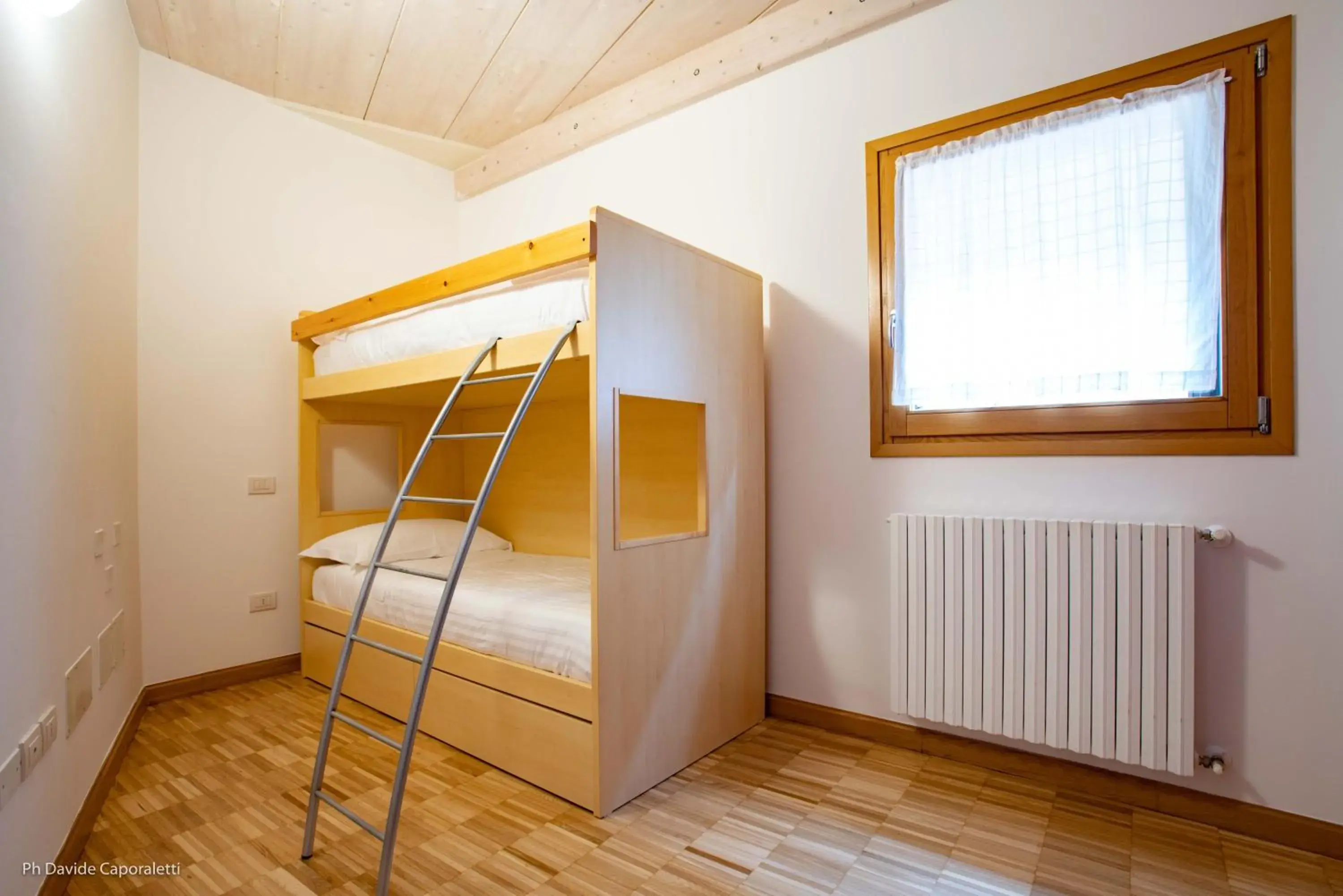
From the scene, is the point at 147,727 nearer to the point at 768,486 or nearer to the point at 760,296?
the point at 768,486

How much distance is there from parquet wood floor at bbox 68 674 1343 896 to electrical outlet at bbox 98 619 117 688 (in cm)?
36

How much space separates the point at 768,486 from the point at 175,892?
2.22 metres

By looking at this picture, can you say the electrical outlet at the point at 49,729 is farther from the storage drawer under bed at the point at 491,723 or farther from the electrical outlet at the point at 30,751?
the storage drawer under bed at the point at 491,723

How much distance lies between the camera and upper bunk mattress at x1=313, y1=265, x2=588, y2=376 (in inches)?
85.8

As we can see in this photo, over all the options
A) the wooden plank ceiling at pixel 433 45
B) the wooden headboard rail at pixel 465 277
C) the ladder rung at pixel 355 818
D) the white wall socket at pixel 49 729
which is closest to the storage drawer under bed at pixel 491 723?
the ladder rung at pixel 355 818

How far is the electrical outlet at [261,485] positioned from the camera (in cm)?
334

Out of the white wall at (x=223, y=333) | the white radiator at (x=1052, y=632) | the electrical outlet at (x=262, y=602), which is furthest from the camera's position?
the electrical outlet at (x=262, y=602)

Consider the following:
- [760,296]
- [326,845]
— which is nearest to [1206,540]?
[760,296]

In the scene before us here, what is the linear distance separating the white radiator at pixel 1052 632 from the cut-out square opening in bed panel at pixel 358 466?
112 inches

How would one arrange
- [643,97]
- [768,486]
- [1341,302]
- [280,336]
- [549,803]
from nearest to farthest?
[1341,302] < [549,803] < [768,486] < [643,97] < [280,336]

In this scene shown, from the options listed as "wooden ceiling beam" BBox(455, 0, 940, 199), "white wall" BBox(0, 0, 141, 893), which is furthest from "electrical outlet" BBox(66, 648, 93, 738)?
"wooden ceiling beam" BBox(455, 0, 940, 199)

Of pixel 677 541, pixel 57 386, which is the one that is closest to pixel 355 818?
pixel 677 541

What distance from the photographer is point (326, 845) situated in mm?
1858

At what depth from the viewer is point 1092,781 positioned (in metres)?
2.11
